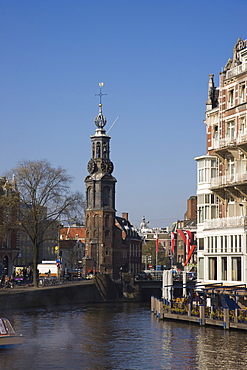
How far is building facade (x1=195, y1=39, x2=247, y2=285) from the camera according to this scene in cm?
6216

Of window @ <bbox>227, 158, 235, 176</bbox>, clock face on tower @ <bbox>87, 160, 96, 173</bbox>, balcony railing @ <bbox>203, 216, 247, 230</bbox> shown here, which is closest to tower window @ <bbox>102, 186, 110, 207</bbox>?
clock face on tower @ <bbox>87, 160, 96, 173</bbox>

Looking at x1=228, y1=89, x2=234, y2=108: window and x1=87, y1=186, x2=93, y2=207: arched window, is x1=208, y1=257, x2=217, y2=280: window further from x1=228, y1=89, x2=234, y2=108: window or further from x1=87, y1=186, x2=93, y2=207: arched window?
x1=87, y1=186, x2=93, y2=207: arched window

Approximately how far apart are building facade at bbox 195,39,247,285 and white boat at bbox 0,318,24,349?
870 inches

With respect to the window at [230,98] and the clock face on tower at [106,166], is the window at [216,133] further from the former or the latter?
the clock face on tower at [106,166]

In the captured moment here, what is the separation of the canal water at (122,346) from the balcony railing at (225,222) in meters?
9.99

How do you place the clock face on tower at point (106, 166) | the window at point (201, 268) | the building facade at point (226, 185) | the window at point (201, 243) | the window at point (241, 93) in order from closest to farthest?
the building facade at point (226, 185) < the window at point (241, 93) < the window at point (201, 268) < the window at point (201, 243) < the clock face on tower at point (106, 166)

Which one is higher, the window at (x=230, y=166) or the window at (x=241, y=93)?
the window at (x=241, y=93)

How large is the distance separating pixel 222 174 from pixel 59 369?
3222 cm

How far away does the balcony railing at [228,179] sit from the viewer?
62688 millimetres

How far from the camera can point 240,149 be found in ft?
206

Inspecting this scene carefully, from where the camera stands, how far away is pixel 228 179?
6512 cm

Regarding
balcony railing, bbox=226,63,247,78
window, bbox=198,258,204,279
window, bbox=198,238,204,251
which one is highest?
balcony railing, bbox=226,63,247,78

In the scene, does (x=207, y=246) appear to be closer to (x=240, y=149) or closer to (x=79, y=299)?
(x=240, y=149)

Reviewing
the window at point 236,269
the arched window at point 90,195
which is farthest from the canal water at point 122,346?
the arched window at point 90,195
